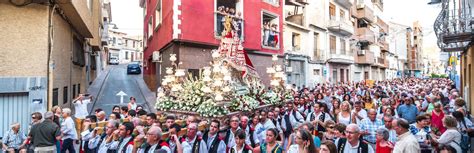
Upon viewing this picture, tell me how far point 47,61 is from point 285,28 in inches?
675

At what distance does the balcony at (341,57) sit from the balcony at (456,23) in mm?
16848

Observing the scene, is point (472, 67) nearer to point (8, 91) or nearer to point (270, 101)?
point (270, 101)

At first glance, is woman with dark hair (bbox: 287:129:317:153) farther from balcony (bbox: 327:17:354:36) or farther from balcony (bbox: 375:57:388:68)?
balcony (bbox: 375:57:388:68)

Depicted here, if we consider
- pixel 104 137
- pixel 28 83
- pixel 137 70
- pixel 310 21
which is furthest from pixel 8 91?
pixel 137 70

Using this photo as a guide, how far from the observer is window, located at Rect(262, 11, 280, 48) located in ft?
65.5

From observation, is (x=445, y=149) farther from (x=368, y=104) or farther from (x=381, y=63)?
(x=381, y=63)

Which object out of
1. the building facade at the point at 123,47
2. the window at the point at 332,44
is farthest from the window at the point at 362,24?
A: the building facade at the point at 123,47

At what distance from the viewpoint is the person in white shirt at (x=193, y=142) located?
5.71m

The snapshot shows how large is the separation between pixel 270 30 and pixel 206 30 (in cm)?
554

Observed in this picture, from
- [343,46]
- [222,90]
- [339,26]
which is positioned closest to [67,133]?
[222,90]

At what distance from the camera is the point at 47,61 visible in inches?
380

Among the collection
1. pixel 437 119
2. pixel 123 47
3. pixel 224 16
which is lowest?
pixel 437 119

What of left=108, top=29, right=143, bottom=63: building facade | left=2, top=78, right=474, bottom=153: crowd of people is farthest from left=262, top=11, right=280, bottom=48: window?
left=108, top=29, right=143, bottom=63: building facade

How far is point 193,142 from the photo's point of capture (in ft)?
19.7
